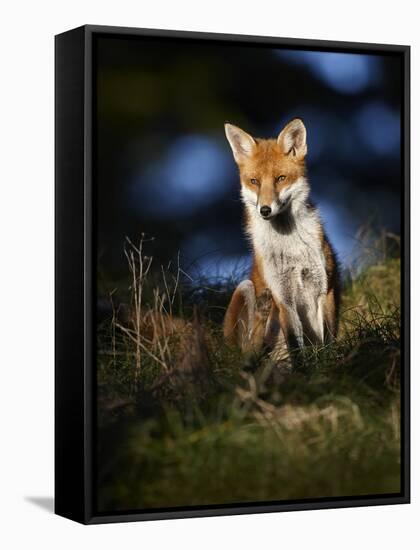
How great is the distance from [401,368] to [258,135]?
1701mm

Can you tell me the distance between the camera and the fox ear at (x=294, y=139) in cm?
932

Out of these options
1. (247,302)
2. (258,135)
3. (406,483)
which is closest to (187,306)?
(247,302)

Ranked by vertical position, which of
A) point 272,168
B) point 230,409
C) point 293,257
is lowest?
point 230,409

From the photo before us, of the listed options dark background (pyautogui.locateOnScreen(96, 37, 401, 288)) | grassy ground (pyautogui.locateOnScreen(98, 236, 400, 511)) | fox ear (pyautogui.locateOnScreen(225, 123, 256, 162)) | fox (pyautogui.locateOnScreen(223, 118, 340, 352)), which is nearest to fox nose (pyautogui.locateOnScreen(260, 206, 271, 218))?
fox (pyautogui.locateOnScreen(223, 118, 340, 352))

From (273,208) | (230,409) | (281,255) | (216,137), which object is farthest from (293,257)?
(230,409)

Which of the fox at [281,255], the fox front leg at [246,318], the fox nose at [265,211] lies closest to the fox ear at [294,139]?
the fox at [281,255]

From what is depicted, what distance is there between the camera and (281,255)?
30.5ft

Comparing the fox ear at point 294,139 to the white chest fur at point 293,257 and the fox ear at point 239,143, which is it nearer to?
the fox ear at point 239,143

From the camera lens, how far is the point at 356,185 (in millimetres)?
9555

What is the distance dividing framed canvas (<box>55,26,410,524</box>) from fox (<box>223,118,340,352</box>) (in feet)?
0.04

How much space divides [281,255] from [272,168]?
52 cm

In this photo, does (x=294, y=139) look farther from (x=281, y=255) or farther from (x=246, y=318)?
(x=246, y=318)

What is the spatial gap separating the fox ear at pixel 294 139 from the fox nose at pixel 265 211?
0.36 m

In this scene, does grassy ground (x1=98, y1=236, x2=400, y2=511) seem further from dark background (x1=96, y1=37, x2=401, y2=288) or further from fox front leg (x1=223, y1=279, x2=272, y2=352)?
dark background (x1=96, y1=37, x2=401, y2=288)
